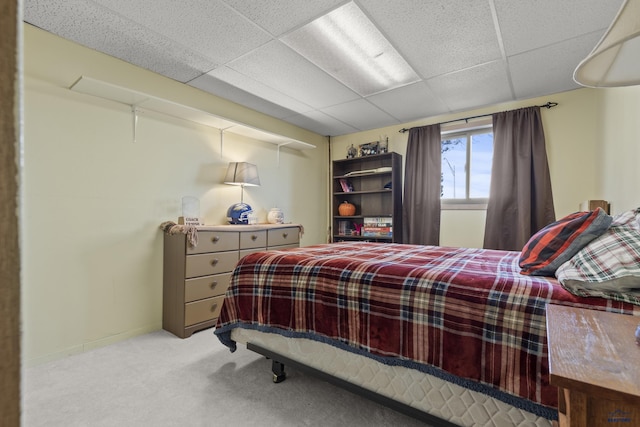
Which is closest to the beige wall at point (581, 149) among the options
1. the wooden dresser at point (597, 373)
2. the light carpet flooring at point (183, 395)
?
the wooden dresser at point (597, 373)

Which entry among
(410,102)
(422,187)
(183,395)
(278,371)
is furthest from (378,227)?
(183,395)

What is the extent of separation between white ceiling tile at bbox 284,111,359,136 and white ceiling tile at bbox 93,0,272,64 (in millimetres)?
1564

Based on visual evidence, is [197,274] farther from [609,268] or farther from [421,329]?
[609,268]

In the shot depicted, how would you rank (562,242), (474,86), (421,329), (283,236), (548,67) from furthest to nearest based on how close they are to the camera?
(283,236), (474,86), (548,67), (562,242), (421,329)

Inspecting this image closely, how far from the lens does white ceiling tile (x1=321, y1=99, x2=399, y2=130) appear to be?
3520mm

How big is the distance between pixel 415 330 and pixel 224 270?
2042 mm

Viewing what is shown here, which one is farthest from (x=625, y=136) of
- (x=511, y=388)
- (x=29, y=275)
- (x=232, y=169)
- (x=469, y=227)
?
(x=29, y=275)

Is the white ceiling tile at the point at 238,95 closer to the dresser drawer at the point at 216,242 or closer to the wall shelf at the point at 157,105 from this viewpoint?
the wall shelf at the point at 157,105

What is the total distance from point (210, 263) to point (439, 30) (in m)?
Answer: 2.59

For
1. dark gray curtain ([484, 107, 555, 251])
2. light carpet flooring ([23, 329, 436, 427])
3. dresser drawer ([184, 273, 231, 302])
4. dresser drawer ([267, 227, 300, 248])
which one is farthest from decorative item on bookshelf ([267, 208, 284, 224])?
dark gray curtain ([484, 107, 555, 251])

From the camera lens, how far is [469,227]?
11.8 ft

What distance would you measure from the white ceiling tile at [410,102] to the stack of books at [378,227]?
135cm

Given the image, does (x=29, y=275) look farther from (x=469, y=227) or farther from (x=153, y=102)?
(x=469, y=227)

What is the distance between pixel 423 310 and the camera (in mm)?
1288
